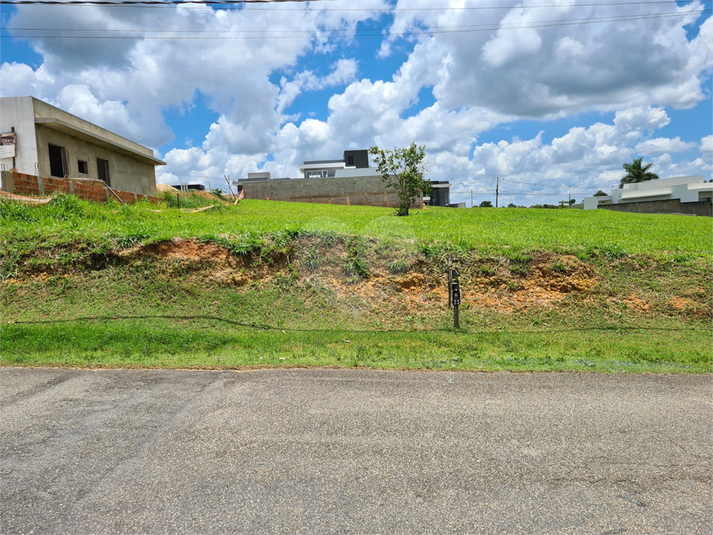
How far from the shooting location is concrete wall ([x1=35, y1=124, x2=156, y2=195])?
19.5 m

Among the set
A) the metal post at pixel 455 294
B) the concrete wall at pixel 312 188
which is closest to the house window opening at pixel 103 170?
the concrete wall at pixel 312 188

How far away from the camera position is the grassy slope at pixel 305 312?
295 inches

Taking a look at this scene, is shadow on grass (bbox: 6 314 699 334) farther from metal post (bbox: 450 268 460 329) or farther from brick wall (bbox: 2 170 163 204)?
brick wall (bbox: 2 170 163 204)

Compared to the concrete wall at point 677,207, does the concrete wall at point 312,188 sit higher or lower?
higher

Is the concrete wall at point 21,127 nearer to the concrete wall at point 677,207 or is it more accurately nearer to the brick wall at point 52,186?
the brick wall at point 52,186

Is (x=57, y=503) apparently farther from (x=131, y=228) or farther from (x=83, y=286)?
(x=131, y=228)

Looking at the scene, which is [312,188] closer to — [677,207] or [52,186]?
[52,186]

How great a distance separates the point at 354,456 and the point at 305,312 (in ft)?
20.2

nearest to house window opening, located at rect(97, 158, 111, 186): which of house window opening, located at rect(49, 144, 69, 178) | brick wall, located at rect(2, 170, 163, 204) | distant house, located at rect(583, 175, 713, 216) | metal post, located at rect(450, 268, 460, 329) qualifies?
house window opening, located at rect(49, 144, 69, 178)

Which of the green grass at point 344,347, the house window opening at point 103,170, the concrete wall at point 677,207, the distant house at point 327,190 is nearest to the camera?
the green grass at point 344,347

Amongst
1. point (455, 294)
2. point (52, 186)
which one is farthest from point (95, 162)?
point (455, 294)

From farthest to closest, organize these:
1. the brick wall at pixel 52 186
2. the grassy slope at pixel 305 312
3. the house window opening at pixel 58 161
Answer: the house window opening at pixel 58 161 → the brick wall at pixel 52 186 → the grassy slope at pixel 305 312

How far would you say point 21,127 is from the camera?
18781 mm

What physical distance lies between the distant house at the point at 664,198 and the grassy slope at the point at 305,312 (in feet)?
A: 117
